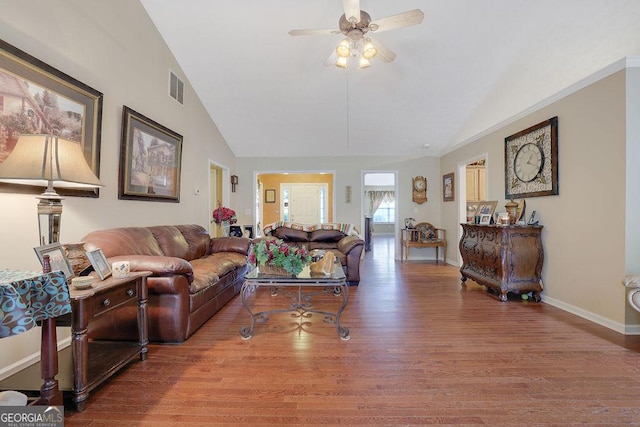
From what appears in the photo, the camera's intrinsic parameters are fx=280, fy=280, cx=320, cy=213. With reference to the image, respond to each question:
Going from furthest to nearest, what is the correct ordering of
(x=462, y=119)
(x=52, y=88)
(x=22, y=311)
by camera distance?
(x=462, y=119) → (x=52, y=88) → (x=22, y=311)

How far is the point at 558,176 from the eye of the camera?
10.4 feet

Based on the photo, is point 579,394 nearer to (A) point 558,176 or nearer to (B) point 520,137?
(A) point 558,176

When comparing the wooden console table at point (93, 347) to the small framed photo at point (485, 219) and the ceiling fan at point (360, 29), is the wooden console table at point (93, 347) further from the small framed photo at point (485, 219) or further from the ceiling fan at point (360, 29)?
the small framed photo at point (485, 219)

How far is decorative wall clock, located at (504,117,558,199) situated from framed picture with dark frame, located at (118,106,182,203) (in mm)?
4681

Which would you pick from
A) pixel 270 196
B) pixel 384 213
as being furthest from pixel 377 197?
pixel 270 196

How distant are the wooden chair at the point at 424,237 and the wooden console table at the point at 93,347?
524 centimetres

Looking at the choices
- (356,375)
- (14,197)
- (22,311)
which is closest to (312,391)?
(356,375)

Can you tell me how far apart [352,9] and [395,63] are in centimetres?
174

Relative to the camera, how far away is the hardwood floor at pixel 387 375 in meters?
1.50

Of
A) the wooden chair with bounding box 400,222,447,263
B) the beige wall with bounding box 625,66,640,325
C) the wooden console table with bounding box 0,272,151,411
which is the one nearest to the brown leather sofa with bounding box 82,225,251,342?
the wooden console table with bounding box 0,272,151,411

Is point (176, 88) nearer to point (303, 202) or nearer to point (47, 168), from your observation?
point (47, 168)

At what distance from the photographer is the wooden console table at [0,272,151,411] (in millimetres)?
1511

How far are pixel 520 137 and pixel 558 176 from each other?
824 millimetres

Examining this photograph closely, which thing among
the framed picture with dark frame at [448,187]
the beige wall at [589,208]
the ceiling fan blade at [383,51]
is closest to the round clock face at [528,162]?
the beige wall at [589,208]
